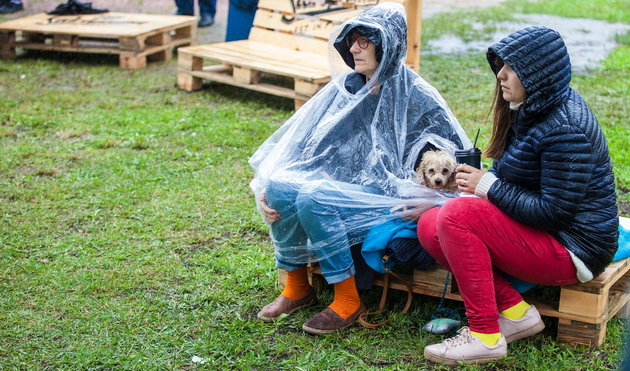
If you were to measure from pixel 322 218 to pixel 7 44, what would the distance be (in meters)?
6.42

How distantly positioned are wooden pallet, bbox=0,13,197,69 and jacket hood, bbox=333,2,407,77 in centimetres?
513

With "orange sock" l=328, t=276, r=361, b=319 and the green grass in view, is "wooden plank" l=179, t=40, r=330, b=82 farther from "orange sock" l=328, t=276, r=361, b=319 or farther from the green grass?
"orange sock" l=328, t=276, r=361, b=319

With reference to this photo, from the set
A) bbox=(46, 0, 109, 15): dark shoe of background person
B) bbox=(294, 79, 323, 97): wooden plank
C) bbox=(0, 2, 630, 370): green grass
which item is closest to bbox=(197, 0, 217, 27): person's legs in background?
bbox=(46, 0, 109, 15): dark shoe of background person

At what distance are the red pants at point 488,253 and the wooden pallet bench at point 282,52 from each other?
357 cm

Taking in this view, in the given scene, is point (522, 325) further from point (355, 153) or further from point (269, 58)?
point (269, 58)

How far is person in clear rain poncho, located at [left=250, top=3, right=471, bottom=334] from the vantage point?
315cm

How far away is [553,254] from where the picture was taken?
9.05 ft

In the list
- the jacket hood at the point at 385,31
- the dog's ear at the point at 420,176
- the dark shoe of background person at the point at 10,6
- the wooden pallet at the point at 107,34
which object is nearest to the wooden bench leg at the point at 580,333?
the dog's ear at the point at 420,176

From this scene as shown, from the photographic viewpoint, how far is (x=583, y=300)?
9.57 feet

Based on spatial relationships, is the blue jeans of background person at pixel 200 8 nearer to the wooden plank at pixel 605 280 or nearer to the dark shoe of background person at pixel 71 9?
the dark shoe of background person at pixel 71 9

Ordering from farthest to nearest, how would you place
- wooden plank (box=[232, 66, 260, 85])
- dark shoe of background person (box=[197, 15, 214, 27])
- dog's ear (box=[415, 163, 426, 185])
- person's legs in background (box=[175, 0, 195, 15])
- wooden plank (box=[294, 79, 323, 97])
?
dark shoe of background person (box=[197, 15, 214, 27]) → person's legs in background (box=[175, 0, 195, 15]) → wooden plank (box=[232, 66, 260, 85]) → wooden plank (box=[294, 79, 323, 97]) → dog's ear (box=[415, 163, 426, 185])

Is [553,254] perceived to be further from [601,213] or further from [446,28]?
[446,28]

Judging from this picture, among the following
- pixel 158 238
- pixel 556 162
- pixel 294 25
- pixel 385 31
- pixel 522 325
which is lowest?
pixel 158 238

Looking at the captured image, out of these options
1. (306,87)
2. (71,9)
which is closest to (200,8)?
(71,9)
